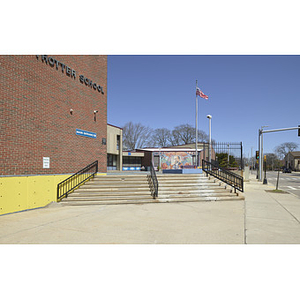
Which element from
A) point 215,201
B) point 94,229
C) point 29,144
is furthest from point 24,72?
point 215,201

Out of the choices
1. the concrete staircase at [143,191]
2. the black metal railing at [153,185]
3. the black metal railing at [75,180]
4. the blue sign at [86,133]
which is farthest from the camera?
the blue sign at [86,133]

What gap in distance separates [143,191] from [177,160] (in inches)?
893

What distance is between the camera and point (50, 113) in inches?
453

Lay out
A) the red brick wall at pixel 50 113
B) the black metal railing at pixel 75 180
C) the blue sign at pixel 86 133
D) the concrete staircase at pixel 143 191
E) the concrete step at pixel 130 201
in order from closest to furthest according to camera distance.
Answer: the red brick wall at pixel 50 113
the concrete step at pixel 130 201
the concrete staircase at pixel 143 191
the black metal railing at pixel 75 180
the blue sign at pixel 86 133

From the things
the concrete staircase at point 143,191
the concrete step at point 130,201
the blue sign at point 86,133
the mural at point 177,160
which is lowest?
the concrete step at point 130,201

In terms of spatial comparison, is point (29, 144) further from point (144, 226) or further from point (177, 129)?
point (177, 129)

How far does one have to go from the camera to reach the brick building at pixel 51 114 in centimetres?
952

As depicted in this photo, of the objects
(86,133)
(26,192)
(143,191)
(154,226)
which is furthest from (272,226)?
(86,133)

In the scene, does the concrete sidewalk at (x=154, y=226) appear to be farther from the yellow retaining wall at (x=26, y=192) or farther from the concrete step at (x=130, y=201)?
the concrete step at (x=130, y=201)

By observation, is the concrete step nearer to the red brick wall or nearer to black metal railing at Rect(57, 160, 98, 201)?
black metal railing at Rect(57, 160, 98, 201)

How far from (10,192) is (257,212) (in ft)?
30.2

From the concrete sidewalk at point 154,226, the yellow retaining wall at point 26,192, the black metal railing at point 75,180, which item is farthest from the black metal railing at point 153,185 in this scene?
the yellow retaining wall at point 26,192

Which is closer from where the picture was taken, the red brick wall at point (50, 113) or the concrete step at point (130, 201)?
the red brick wall at point (50, 113)

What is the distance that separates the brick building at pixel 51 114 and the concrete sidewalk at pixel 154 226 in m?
2.35
